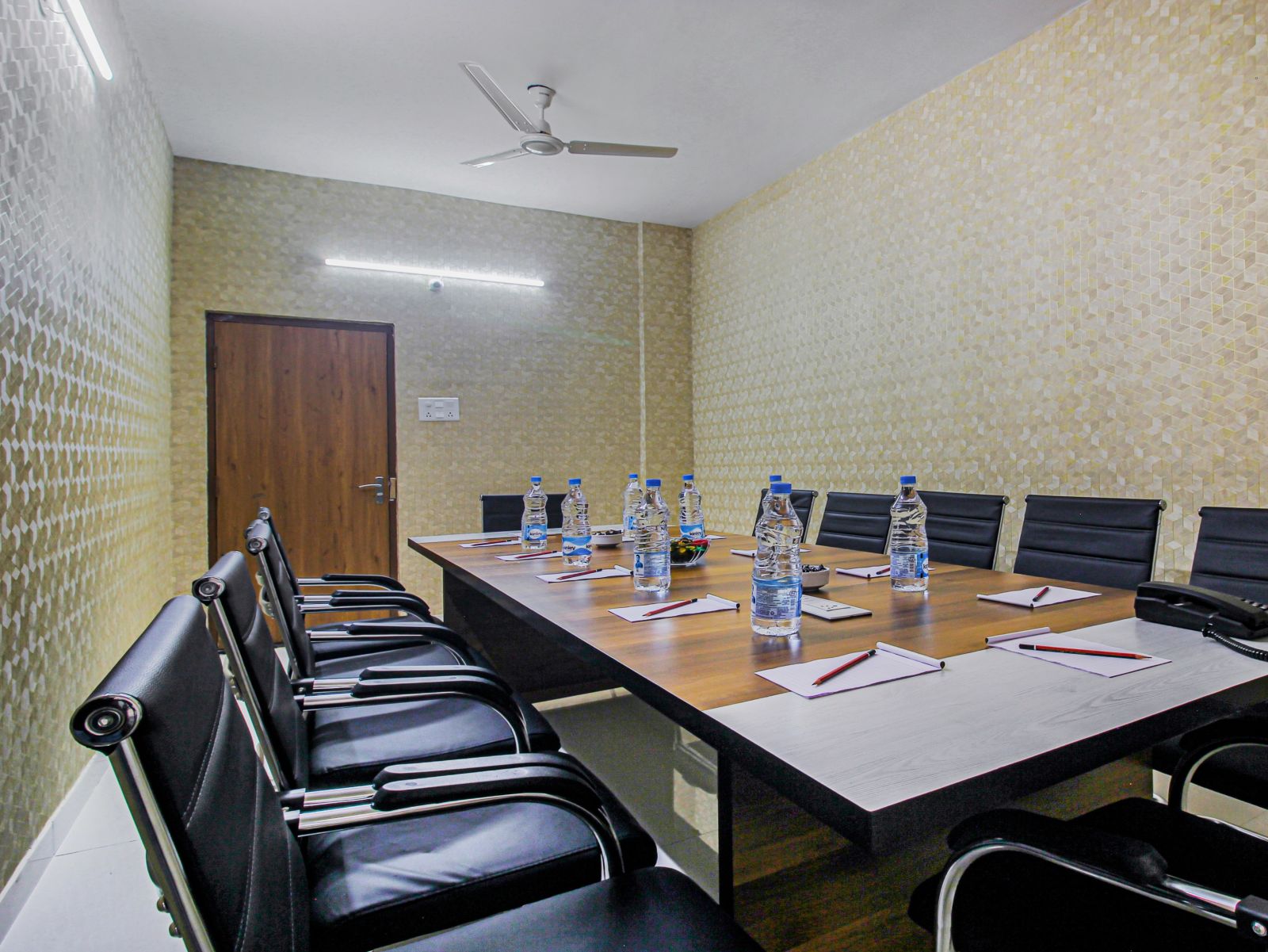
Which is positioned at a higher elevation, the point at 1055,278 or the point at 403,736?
the point at 1055,278

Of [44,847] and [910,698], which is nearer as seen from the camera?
[910,698]

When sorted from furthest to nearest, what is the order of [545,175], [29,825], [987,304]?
[545,175] → [987,304] → [29,825]

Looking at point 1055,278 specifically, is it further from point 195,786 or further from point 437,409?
point 437,409

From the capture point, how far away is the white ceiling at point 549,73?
2975 mm

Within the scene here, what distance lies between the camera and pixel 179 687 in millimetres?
654

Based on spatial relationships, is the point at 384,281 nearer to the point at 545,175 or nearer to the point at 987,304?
the point at 545,175

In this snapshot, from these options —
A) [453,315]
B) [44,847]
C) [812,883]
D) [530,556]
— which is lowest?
[44,847]

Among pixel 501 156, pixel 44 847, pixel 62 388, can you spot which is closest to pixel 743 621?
pixel 44 847

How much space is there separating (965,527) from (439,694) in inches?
78.1

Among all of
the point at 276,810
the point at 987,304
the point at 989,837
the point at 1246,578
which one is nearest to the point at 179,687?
the point at 276,810

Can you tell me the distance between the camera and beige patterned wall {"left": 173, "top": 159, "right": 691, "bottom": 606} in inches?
171

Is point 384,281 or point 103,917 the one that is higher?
point 384,281

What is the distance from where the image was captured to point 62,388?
2.21m

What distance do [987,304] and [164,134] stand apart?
4562 mm
